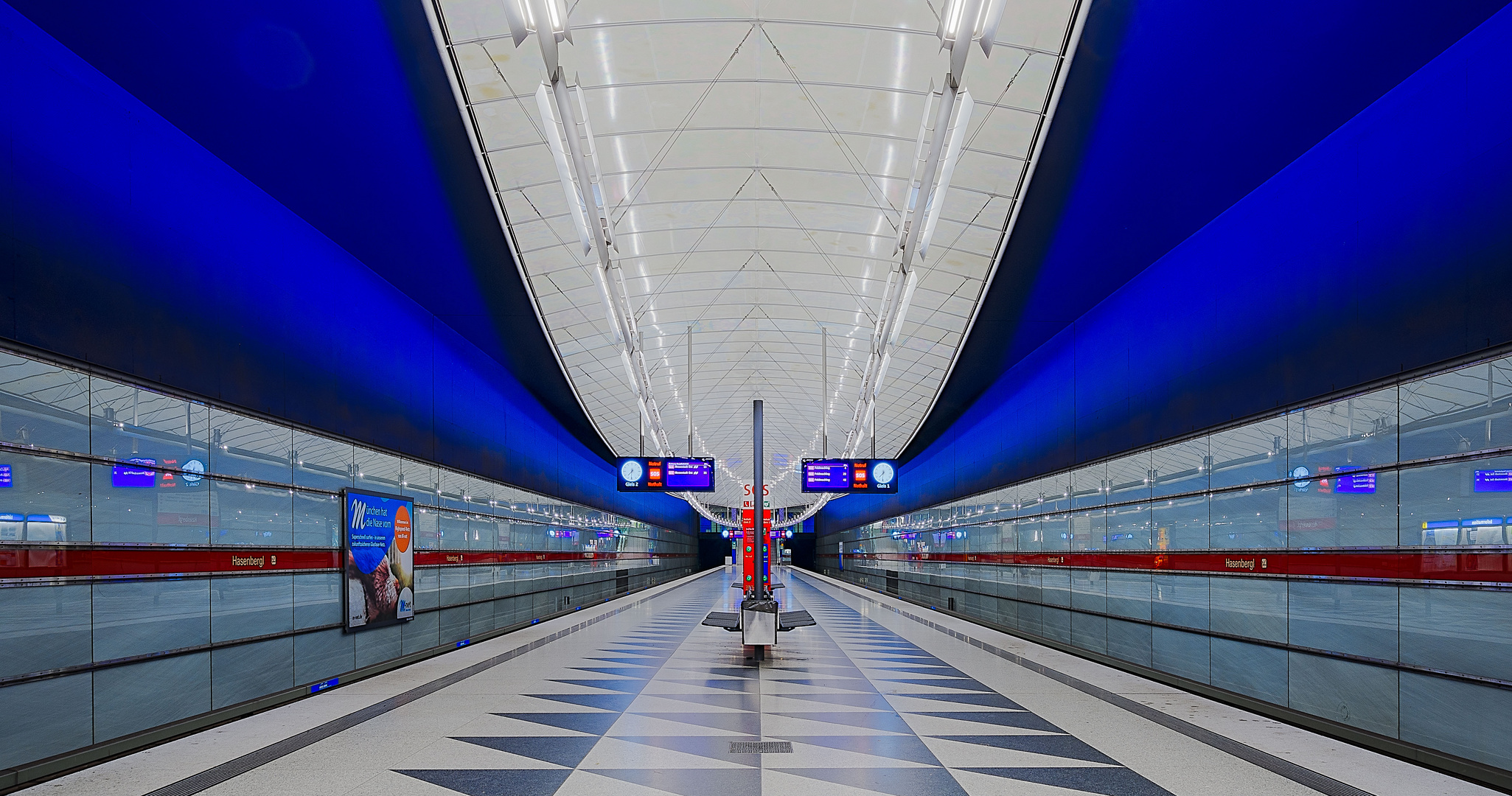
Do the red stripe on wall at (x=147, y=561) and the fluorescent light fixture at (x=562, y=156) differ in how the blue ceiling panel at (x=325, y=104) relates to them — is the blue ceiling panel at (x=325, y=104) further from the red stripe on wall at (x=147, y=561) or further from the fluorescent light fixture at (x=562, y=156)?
the red stripe on wall at (x=147, y=561)

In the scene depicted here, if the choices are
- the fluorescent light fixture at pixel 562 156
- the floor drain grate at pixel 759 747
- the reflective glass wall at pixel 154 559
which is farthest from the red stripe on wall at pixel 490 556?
the floor drain grate at pixel 759 747

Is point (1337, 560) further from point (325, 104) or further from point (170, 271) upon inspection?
point (170, 271)

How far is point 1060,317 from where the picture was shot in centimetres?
1559

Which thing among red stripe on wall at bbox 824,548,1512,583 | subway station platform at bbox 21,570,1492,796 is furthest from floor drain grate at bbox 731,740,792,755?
red stripe on wall at bbox 824,548,1512,583

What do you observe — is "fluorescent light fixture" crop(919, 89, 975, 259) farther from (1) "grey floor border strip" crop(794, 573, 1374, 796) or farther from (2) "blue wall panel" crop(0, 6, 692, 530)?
(2) "blue wall panel" crop(0, 6, 692, 530)

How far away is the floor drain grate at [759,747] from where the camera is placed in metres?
7.68

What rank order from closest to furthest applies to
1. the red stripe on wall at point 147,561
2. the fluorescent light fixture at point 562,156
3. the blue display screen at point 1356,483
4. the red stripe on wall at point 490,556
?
the red stripe on wall at point 147,561
the blue display screen at point 1356,483
the fluorescent light fixture at point 562,156
the red stripe on wall at point 490,556

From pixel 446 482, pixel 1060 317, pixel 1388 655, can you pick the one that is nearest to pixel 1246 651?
pixel 1388 655

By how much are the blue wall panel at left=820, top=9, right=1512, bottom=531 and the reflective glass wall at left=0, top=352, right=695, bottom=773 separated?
30.0ft

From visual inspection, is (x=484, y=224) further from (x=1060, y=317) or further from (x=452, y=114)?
(x=1060, y=317)

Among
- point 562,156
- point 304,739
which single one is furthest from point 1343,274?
point 304,739

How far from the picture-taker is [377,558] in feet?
39.6

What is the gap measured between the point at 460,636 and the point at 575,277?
279 inches

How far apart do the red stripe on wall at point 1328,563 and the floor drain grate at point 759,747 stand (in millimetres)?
4594
